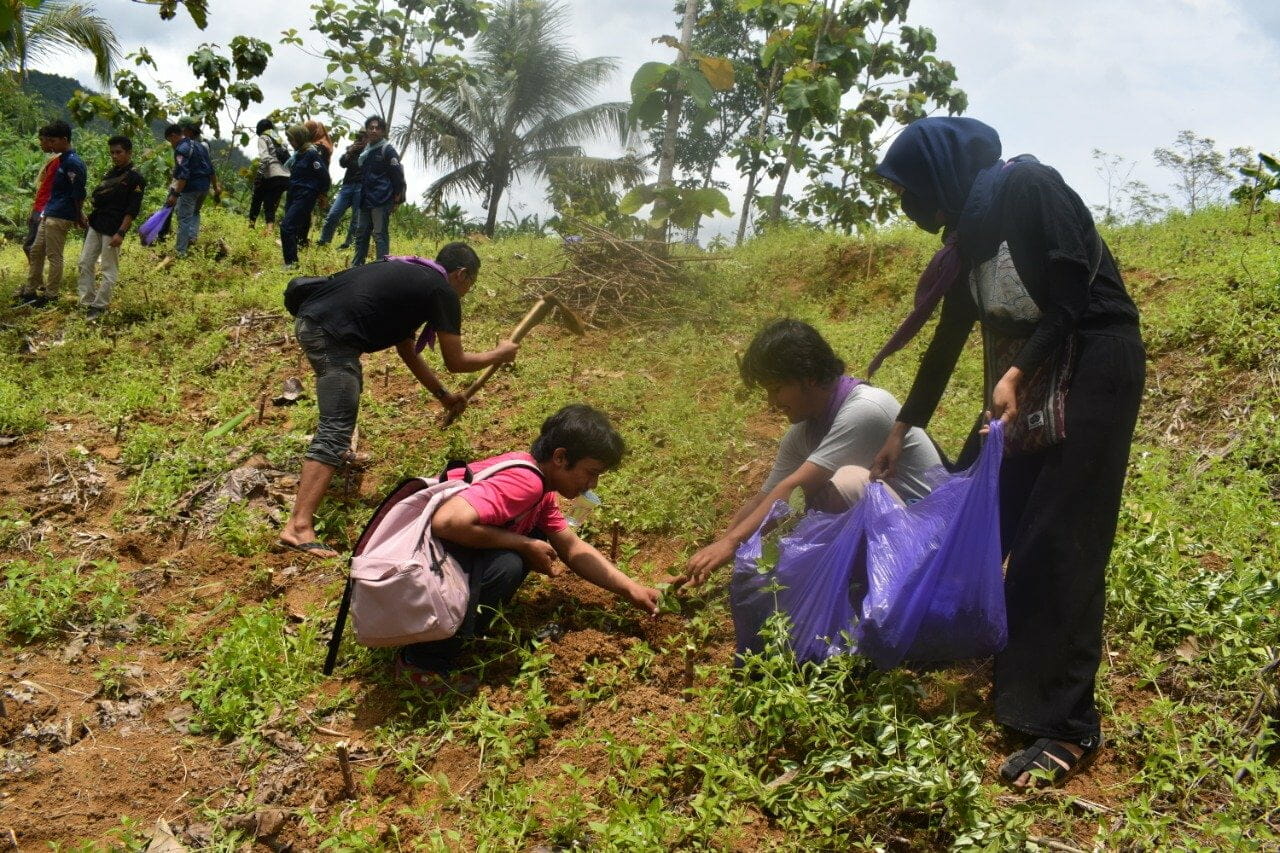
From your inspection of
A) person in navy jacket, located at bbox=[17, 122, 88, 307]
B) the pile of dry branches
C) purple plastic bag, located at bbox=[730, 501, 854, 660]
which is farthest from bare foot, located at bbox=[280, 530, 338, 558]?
person in navy jacket, located at bbox=[17, 122, 88, 307]

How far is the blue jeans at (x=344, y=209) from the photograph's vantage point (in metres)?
8.39

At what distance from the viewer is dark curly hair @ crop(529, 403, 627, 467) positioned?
2990 millimetres

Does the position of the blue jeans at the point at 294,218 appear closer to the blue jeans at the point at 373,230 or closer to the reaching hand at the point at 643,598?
the blue jeans at the point at 373,230

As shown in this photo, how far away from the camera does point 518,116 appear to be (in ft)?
57.6

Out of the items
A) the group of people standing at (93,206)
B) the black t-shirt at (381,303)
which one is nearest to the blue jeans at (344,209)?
the group of people standing at (93,206)

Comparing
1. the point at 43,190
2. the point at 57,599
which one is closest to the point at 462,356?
the point at 57,599

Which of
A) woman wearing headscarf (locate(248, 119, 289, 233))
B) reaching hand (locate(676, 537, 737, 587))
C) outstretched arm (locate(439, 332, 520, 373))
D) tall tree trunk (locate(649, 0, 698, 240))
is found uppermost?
tall tree trunk (locate(649, 0, 698, 240))

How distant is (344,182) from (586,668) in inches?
288

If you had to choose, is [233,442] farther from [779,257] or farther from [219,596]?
[779,257]

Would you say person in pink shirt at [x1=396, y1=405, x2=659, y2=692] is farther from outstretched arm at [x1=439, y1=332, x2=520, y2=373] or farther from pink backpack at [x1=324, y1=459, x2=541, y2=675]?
outstretched arm at [x1=439, y1=332, x2=520, y2=373]

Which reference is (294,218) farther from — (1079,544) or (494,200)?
(494,200)

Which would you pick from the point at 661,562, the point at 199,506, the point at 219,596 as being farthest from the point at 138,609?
the point at 661,562

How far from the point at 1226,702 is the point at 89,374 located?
712 cm

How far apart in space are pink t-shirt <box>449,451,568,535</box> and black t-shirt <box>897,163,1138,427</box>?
161cm
